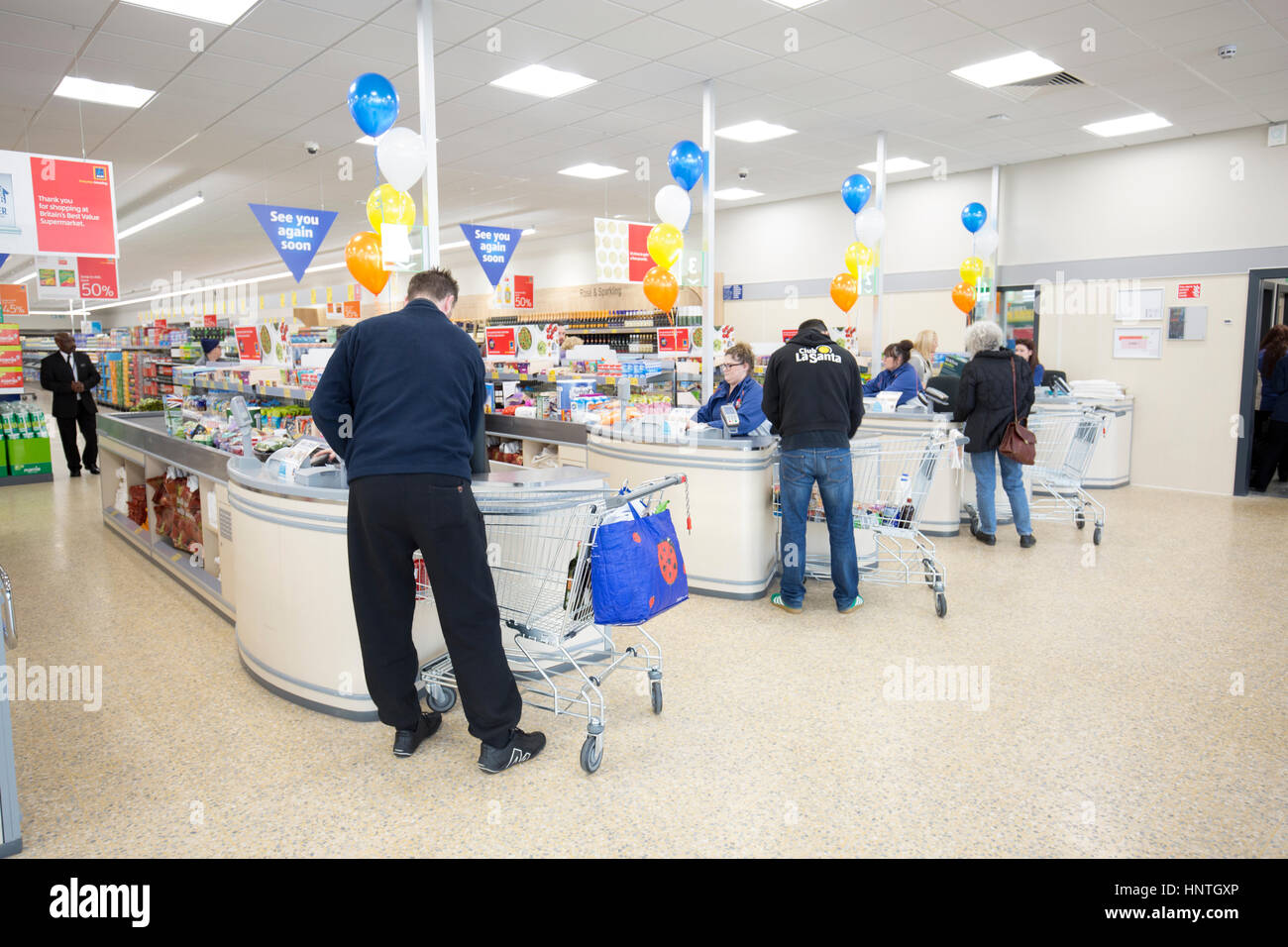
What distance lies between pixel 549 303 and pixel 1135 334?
10673mm

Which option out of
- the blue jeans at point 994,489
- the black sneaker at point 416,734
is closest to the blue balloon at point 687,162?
Result: the blue jeans at point 994,489

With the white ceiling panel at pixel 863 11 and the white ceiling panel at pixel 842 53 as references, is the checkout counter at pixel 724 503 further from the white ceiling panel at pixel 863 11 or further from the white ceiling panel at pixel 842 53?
the white ceiling panel at pixel 842 53

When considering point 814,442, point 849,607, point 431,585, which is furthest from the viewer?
point 849,607

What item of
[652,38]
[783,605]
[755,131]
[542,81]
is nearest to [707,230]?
[652,38]

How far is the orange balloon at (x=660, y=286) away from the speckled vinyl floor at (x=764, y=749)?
Answer: 10.4 ft

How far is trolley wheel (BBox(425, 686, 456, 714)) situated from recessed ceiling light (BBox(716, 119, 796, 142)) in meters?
7.23

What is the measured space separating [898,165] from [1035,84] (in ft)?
10.3

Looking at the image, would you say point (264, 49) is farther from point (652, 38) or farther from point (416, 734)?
point (416, 734)

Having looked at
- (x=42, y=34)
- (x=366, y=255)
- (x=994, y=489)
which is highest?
(x=42, y=34)

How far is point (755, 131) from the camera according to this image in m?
9.23

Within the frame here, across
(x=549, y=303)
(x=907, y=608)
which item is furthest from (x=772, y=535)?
(x=549, y=303)

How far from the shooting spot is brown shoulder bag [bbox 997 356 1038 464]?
21.5ft

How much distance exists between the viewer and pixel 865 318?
41.4ft
